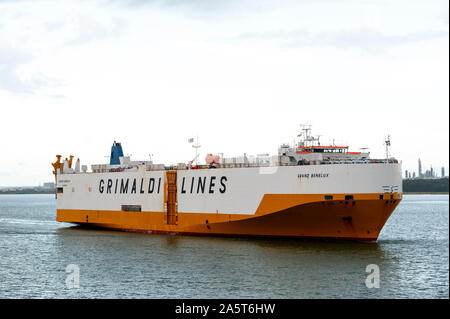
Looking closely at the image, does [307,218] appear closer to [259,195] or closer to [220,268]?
[259,195]

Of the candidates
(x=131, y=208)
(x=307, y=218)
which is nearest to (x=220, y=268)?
(x=307, y=218)

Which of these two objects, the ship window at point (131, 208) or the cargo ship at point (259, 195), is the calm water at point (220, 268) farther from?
the ship window at point (131, 208)

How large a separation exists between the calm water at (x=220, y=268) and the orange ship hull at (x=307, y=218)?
0.82 metres

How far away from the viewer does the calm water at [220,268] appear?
28.5 meters

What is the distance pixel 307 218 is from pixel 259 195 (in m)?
4.05

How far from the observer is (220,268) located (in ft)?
111

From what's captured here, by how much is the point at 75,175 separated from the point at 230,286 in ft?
117

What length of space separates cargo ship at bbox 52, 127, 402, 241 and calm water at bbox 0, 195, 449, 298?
142 cm

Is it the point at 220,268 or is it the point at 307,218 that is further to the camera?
the point at 307,218

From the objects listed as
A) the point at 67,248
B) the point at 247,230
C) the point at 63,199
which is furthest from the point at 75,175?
the point at 247,230

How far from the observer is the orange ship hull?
40.1 metres

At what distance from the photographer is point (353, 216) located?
40656mm
